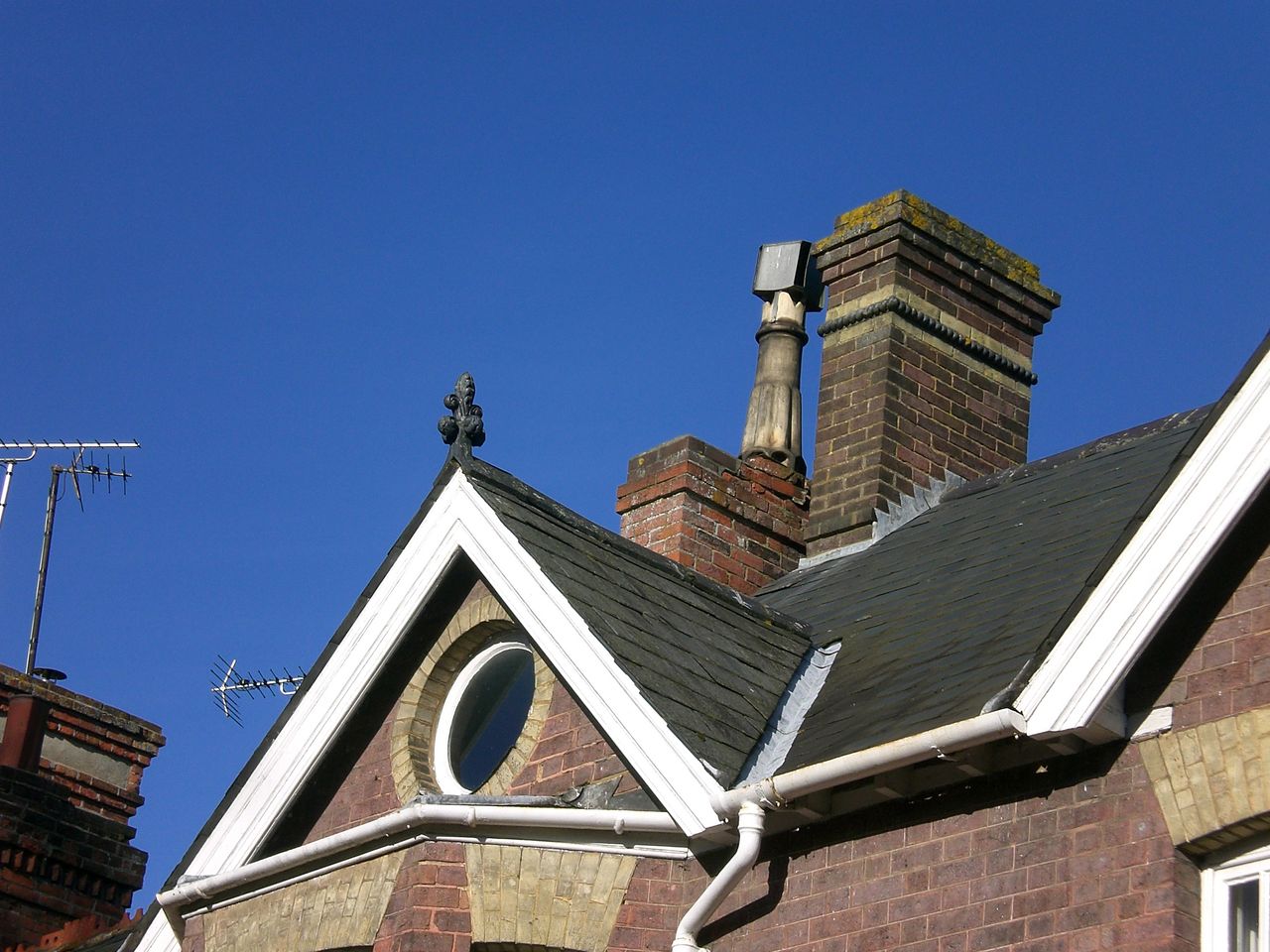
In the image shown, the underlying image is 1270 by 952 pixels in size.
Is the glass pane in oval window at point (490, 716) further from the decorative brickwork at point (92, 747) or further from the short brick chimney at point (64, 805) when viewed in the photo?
the decorative brickwork at point (92, 747)

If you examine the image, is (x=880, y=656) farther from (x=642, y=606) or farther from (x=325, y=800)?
(x=325, y=800)

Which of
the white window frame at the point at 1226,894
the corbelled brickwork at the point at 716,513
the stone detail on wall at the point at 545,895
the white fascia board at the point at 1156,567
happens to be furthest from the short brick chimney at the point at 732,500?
the white window frame at the point at 1226,894

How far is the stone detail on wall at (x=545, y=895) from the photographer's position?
424 inches

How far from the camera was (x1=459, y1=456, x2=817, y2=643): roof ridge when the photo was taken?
12.3m

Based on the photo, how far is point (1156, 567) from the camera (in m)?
9.38

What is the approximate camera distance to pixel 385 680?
1235 cm

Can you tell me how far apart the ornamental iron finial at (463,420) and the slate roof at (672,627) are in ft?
0.60

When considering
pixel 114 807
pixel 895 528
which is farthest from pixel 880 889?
pixel 114 807

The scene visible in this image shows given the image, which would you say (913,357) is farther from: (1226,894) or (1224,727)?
(1226,894)

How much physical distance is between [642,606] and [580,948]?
1842mm

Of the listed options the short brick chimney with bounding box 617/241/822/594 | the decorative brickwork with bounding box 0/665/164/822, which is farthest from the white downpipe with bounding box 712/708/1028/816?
the decorative brickwork with bounding box 0/665/164/822

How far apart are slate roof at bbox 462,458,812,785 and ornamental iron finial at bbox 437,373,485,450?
182 millimetres

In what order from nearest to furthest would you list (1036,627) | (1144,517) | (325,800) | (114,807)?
1. (1144,517)
2. (1036,627)
3. (325,800)
4. (114,807)

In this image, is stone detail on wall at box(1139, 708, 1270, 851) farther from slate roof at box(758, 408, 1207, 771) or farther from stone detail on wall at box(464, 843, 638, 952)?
stone detail on wall at box(464, 843, 638, 952)
